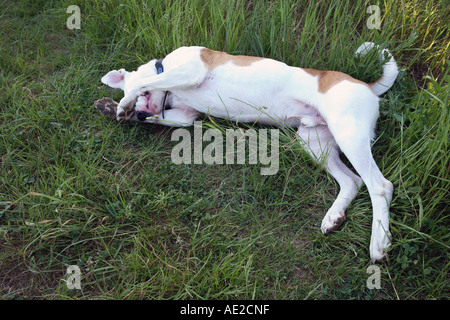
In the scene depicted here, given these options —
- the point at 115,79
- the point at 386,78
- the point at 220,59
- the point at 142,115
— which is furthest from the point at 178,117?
the point at 386,78

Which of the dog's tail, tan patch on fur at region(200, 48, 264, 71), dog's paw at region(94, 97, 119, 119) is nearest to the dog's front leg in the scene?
dog's paw at region(94, 97, 119, 119)

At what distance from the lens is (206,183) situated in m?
2.58

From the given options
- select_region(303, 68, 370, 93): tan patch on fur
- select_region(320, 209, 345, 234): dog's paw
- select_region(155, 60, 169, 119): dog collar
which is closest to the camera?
select_region(320, 209, 345, 234): dog's paw

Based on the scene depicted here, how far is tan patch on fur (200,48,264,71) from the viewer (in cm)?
277

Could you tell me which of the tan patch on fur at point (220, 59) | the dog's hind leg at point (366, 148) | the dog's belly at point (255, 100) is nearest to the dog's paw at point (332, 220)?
the dog's hind leg at point (366, 148)

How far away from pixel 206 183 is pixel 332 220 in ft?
2.99

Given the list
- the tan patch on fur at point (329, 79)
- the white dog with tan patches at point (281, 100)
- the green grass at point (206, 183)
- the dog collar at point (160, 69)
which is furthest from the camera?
the dog collar at point (160, 69)

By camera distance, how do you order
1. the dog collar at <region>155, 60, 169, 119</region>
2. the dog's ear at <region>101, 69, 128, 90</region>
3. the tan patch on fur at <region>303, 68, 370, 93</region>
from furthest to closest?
the dog's ear at <region>101, 69, 128, 90</region>
the dog collar at <region>155, 60, 169, 119</region>
the tan patch on fur at <region>303, 68, 370, 93</region>

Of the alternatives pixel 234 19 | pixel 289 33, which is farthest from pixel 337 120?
pixel 234 19

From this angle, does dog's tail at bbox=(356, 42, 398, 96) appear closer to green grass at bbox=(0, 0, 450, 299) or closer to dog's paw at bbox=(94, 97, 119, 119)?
green grass at bbox=(0, 0, 450, 299)

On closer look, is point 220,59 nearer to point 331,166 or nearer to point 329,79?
point 329,79

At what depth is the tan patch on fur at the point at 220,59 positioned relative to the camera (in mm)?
2771

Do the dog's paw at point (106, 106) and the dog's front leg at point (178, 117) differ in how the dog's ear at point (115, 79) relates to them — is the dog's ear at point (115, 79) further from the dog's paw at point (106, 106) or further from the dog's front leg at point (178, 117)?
the dog's front leg at point (178, 117)

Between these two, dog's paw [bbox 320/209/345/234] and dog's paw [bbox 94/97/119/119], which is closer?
dog's paw [bbox 320/209/345/234]
